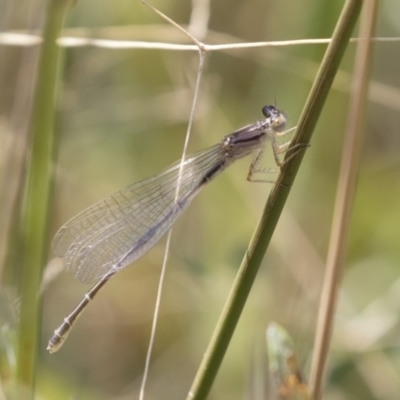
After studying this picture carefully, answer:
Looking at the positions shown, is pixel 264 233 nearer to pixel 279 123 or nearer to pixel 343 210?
pixel 343 210

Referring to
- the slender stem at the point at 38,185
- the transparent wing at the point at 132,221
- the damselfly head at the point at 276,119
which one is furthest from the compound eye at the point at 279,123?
the slender stem at the point at 38,185

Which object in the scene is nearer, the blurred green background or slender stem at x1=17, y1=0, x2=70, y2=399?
slender stem at x1=17, y1=0, x2=70, y2=399

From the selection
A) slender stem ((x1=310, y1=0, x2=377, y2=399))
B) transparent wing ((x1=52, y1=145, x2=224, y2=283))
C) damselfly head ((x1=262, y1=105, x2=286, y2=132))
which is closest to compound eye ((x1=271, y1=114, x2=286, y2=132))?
damselfly head ((x1=262, y1=105, x2=286, y2=132))

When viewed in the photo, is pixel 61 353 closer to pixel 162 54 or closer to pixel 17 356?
pixel 17 356

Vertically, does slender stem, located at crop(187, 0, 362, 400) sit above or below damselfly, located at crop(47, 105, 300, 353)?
below

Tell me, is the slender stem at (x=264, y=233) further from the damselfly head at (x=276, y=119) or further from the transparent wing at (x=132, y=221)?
the transparent wing at (x=132, y=221)

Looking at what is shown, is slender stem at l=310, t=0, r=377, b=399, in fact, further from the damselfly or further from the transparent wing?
the transparent wing
